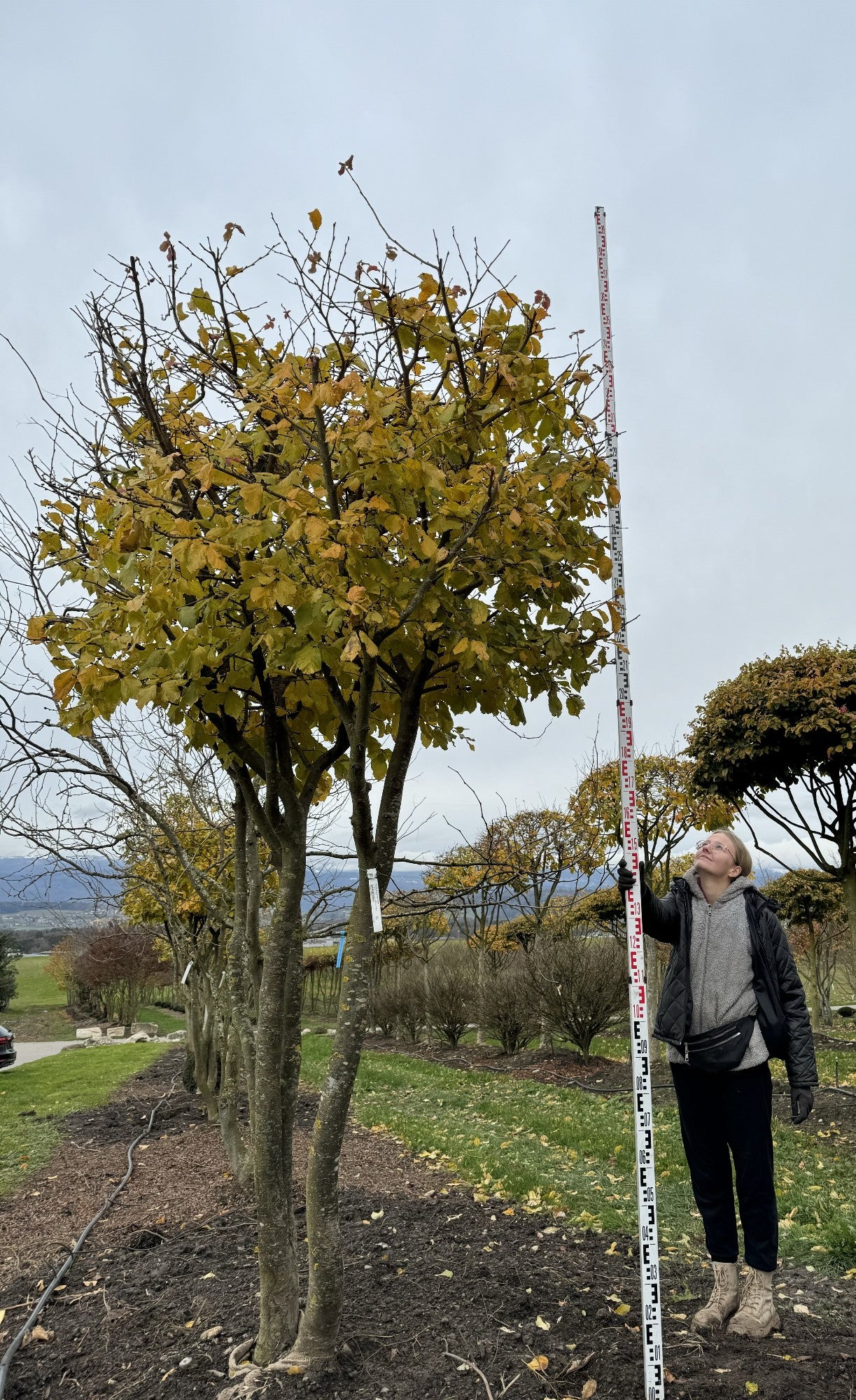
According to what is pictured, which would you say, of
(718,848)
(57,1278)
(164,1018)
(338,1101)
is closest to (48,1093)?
(57,1278)

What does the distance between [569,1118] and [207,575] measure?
22.2 feet

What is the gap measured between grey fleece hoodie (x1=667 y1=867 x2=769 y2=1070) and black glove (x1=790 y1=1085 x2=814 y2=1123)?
0.14 meters

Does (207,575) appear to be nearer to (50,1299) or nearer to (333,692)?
(333,692)

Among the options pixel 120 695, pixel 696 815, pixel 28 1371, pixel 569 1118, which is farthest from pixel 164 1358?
pixel 696 815

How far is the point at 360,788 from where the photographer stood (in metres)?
2.88

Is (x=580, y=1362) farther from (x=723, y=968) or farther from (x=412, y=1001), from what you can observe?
(x=412, y=1001)

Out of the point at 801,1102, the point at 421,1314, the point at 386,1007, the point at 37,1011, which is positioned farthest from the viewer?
the point at 37,1011

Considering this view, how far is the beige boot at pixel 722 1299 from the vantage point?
119 inches

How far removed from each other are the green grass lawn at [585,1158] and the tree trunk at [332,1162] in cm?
190

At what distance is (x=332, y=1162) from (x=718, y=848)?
5.79 feet

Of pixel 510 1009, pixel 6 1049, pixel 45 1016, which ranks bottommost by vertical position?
pixel 45 1016

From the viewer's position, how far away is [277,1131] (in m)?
3.13

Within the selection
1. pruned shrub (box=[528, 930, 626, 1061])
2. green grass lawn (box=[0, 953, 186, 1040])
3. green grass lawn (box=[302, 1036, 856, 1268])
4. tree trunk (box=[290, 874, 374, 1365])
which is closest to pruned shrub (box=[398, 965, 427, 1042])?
pruned shrub (box=[528, 930, 626, 1061])

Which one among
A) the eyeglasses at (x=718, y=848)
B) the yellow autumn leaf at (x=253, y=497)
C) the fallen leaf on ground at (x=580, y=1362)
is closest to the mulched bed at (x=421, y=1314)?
the fallen leaf on ground at (x=580, y=1362)
